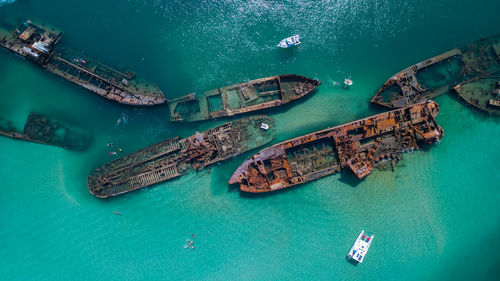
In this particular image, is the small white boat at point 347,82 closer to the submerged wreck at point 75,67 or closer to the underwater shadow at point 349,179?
the underwater shadow at point 349,179

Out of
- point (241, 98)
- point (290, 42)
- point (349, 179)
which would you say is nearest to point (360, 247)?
point (349, 179)

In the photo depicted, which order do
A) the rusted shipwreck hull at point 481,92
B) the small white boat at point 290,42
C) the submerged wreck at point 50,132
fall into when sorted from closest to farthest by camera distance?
the rusted shipwreck hull at point 481,92 → the small white boat at point 290,42 → the submerged wreck at point 50,132

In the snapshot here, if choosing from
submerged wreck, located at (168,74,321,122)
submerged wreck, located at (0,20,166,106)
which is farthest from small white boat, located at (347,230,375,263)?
submerged wreck, located at (0,20,166,106)

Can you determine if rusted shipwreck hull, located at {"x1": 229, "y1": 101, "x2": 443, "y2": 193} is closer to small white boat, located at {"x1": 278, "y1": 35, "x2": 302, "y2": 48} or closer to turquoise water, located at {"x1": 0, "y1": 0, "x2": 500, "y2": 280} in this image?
turquoise water, located at {"x1": 0, "y1": 0, "x2": 500, "y2": 280}

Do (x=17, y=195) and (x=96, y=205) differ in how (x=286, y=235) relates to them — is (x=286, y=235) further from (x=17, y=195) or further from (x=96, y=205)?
(x=17, y=195)

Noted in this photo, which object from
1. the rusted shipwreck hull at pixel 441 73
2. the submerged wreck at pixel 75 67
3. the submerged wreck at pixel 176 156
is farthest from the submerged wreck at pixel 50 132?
the rusted shipwreck hull at pixel 441 73

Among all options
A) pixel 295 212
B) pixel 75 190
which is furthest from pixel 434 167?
pixel 75 190

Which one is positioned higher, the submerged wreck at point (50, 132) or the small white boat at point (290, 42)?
the small white boat at point (290, 42)
